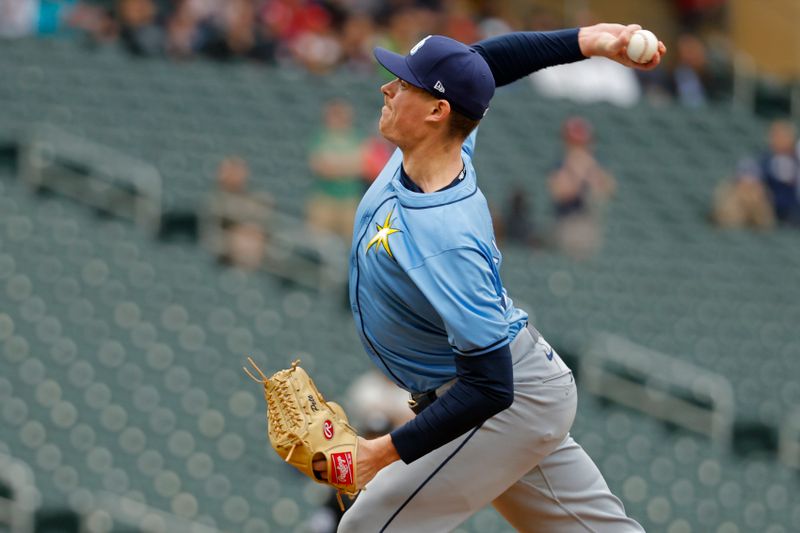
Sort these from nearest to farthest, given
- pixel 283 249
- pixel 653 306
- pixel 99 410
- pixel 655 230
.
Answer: pixel 99 410
pixel 283 249
pixel 653 306
pixel 655 230

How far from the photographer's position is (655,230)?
13562 mm

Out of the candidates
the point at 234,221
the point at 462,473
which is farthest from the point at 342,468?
the point at 234,221

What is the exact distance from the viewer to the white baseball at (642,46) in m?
3.81

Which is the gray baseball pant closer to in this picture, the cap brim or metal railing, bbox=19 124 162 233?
the cap brim

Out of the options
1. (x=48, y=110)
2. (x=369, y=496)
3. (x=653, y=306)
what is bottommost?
(x=653, y=306)

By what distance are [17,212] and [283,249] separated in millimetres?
1930

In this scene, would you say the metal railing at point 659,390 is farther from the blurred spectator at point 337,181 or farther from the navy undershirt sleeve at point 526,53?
the navy undershirt sleeve at point 526,53

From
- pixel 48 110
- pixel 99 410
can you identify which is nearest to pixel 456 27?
pixel 48 110

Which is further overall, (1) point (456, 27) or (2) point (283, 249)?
(1) point (456, 27)

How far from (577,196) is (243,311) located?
3.39 m

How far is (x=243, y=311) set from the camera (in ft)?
33.0

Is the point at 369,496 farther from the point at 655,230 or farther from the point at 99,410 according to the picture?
the point at 655,230

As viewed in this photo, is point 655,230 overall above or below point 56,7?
below

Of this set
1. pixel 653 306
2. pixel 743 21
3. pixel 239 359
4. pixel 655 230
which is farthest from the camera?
pixel 743 21
